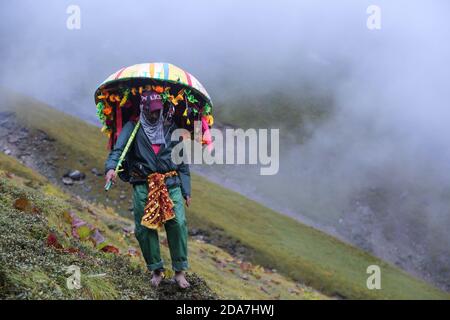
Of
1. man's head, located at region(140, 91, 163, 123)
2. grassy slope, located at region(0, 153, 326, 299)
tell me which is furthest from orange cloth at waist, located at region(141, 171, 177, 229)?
man's head, located at region(140, 91, 163, 123)

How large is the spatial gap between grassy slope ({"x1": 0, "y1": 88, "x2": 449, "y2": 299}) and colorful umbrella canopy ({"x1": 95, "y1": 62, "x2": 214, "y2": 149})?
4194 cm

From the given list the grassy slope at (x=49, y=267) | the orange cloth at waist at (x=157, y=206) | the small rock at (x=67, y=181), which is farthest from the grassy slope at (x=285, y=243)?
the orange cloth at waist at (x=157, y=206)

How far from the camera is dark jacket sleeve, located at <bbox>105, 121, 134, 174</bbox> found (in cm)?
1173

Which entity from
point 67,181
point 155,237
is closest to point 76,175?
point 67,181

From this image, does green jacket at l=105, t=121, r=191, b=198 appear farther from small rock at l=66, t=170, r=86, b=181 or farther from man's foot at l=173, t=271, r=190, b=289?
small rock at l=66, t=170, r=86, b=181

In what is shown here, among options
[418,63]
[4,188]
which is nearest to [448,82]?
[418,63]

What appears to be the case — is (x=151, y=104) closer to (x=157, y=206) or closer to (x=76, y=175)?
(x=157, y=206)

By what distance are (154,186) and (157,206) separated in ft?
1.59

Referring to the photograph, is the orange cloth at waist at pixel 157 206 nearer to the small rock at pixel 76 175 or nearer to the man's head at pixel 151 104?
the man's head at pixel 151 104

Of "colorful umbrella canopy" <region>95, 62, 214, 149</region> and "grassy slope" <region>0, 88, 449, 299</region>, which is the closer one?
"colorful umbrella canopy" <region>95, 62, 214, 149</region>

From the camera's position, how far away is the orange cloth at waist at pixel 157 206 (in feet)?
38.2

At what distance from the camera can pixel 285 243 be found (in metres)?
63.5
